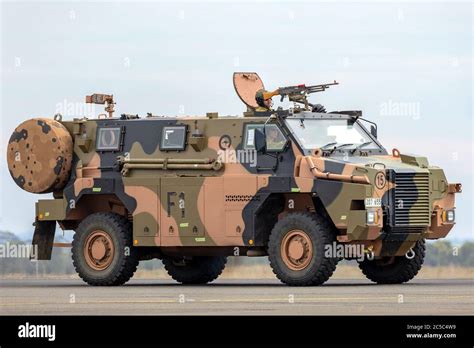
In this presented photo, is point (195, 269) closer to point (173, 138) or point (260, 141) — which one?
point (173, 138)

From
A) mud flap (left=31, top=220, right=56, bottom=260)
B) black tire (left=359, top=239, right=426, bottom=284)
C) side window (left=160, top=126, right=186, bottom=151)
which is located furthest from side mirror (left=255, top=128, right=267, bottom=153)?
mud flap (left=31, top=220, right=56, bottom=260)

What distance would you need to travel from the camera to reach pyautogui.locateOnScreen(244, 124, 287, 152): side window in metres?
37.8

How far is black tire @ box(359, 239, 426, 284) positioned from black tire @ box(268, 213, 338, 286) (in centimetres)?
253

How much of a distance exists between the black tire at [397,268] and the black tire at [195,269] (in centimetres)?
416

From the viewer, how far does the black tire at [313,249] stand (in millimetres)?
36438

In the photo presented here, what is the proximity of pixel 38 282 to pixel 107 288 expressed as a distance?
6168mm

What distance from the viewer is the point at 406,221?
36938mm

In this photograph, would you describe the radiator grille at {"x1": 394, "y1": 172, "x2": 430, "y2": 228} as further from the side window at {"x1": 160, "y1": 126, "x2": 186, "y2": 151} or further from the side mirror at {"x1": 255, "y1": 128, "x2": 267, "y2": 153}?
the side window at {"x1": 160, "y1": 126, "x2": 186, "y2": 151}

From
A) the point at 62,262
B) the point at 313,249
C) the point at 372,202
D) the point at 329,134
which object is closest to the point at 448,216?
the point at 372,202

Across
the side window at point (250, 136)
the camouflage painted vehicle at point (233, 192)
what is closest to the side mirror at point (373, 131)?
the camouflage painted vehicle at point (233, 192)
